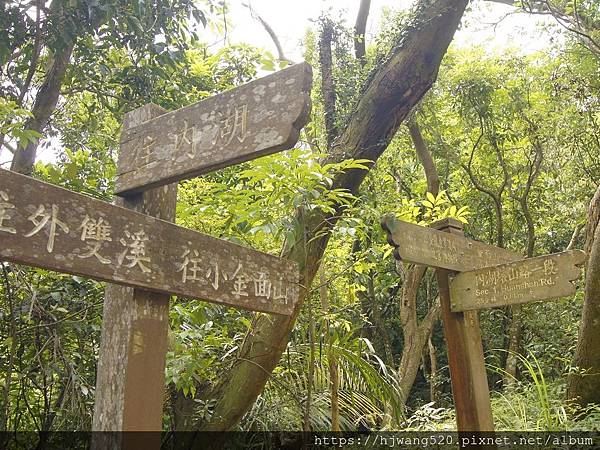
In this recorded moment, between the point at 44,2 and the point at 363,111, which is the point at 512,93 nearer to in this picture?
the point at 363,111

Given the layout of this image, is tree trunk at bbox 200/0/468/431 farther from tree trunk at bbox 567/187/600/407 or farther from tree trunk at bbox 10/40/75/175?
tree trunk at bbox 567/187/600/407

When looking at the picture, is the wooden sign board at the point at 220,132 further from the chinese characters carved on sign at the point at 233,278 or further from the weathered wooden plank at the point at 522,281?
the weathered wooden plank at the point at 522,281

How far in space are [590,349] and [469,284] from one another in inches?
87.5

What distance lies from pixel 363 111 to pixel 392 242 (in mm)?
1717

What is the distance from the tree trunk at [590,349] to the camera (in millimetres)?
4875

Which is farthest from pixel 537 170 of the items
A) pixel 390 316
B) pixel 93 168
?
pixel 93 168

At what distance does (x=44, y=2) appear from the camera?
3.88 meters

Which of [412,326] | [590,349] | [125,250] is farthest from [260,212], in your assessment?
[412,326]

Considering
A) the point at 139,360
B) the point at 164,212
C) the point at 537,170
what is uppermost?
the point at 537,170

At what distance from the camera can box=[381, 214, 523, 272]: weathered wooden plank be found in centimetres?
320

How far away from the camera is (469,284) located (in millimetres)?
3510

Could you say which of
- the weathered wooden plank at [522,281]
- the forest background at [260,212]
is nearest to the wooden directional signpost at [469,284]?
the weathered wooden plank at [522,281]

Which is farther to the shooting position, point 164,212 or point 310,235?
point 310,235

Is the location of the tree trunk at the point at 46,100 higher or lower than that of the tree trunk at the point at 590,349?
higher
